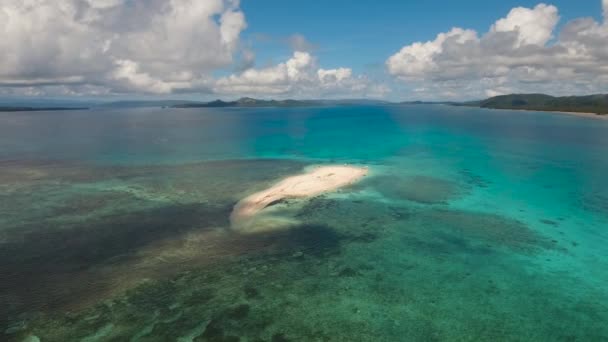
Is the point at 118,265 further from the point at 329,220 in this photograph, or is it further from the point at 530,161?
the point at 530,161

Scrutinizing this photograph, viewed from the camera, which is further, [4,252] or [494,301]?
[4,252]

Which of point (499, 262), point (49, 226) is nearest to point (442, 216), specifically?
point (499, 262)

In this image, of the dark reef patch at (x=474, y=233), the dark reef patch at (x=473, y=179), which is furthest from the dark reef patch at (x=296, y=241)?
the dark reef patch at (x=473, y=179)

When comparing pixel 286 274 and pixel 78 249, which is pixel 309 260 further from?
pixel 78 249

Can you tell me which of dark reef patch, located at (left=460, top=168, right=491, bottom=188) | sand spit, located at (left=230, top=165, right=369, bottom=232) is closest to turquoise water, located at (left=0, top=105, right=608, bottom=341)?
dark reef patch, located at (left=460, top=168, right=491, bottom=188)

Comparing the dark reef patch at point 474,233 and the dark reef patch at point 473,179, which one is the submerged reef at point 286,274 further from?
the dark reef patch at point 473,179

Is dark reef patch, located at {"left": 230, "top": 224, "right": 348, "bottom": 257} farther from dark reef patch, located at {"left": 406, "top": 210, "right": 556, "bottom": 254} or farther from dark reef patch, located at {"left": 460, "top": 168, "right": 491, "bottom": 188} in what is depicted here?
dark reef patch, located at {"left": 460, "top": 168, "right": 491, "bottom": 188}
